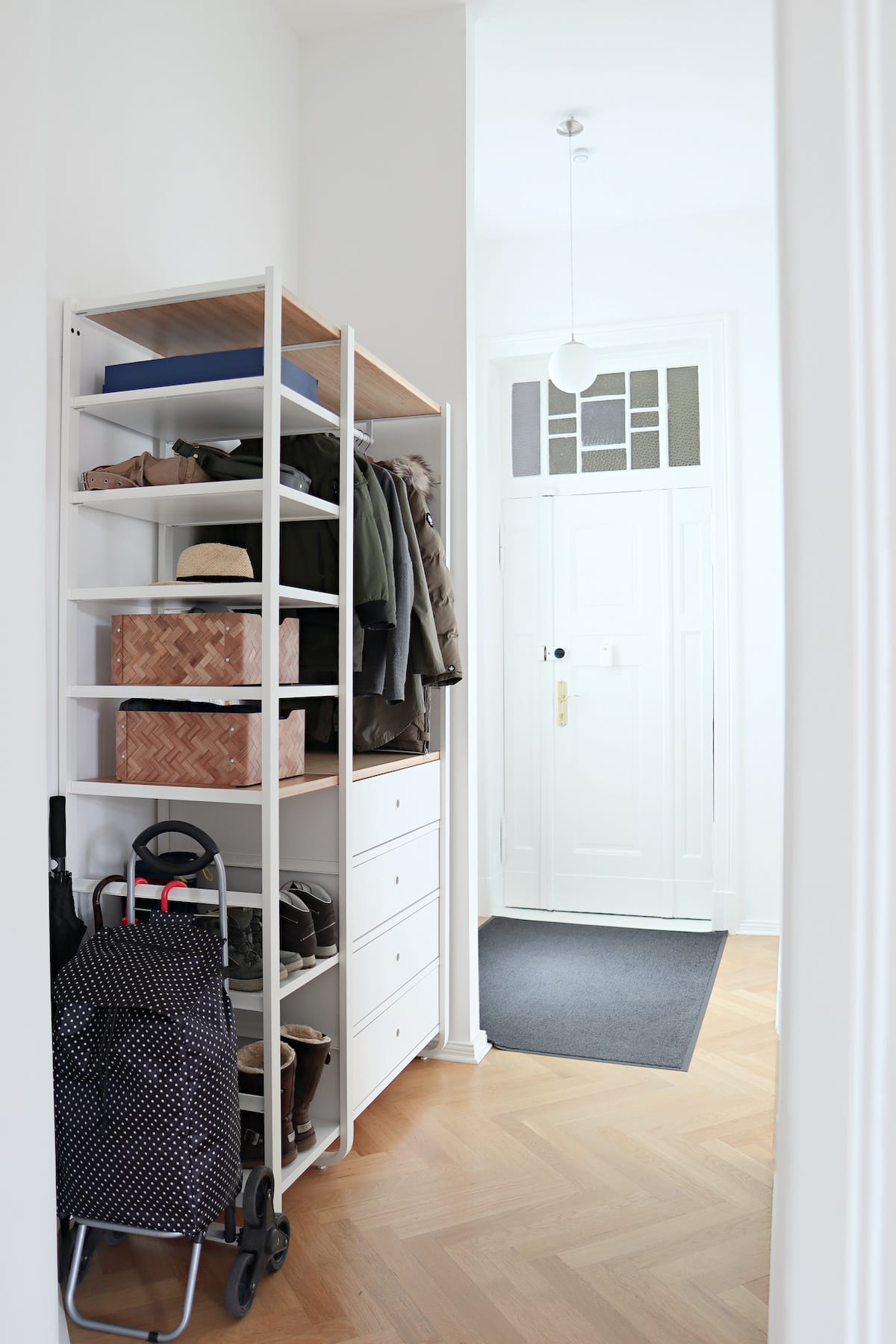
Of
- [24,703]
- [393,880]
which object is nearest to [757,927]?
[393,880]

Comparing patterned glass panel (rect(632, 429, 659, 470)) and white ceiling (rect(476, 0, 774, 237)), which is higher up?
white ceiling (rect(476, 0, 774, 237))

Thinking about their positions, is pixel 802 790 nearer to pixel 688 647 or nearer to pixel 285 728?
pixel 285 728

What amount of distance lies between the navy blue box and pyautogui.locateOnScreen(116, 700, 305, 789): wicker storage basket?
2.22 ft

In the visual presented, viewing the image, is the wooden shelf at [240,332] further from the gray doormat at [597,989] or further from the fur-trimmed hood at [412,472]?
the gray doormat at [597,989]

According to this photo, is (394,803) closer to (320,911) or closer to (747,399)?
(320,911)

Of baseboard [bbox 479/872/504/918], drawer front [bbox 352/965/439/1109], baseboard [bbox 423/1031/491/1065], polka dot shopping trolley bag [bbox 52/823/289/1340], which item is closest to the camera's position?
polka dot shopping trolley bag [bbox 52/823/289/1340]

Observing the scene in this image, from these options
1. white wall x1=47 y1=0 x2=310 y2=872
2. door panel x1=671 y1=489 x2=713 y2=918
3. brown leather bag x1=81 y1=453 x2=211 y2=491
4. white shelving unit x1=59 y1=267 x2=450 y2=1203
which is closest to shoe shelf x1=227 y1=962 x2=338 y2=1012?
white shelving unit x1=59 y1=267 x2=450 y2=1203

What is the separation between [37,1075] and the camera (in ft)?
3.84

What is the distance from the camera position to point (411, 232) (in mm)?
3021

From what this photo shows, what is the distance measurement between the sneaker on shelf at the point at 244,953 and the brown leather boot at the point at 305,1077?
0.14m

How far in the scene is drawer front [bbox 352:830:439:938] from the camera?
2.29 m

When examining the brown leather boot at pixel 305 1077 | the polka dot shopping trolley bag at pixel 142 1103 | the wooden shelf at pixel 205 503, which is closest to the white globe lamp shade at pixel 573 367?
the wooden shelf at pixel 205 503

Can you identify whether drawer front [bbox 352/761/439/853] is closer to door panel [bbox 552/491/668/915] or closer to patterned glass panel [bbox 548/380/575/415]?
door panel [bbox 552/491/668/915]

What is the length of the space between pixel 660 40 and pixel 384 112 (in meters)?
0.93
